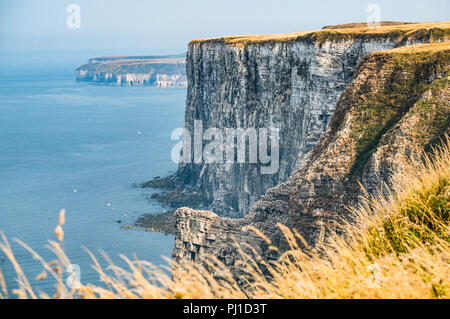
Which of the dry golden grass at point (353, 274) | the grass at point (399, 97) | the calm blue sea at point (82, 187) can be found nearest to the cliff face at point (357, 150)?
the grass at point (399, 97)

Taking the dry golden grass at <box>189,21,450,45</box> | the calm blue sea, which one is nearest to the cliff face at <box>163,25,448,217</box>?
the dry golden grass at <box>189,21,450,45</box>

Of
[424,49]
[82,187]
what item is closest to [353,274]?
[424,49]

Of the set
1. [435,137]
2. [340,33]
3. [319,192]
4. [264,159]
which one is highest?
[340,33]

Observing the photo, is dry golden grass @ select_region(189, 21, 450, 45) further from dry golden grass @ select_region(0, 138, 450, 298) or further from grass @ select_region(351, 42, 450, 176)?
dry golden grass @ select_region(0, 138, 450, 298)

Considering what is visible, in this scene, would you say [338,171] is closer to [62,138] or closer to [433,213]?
[433,213]

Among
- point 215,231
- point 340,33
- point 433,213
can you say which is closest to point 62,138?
point 340,33

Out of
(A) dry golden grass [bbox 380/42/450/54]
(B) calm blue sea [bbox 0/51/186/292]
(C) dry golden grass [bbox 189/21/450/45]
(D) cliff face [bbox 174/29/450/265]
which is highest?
(C) dry golden grass [bbox 189/21/450/45]
